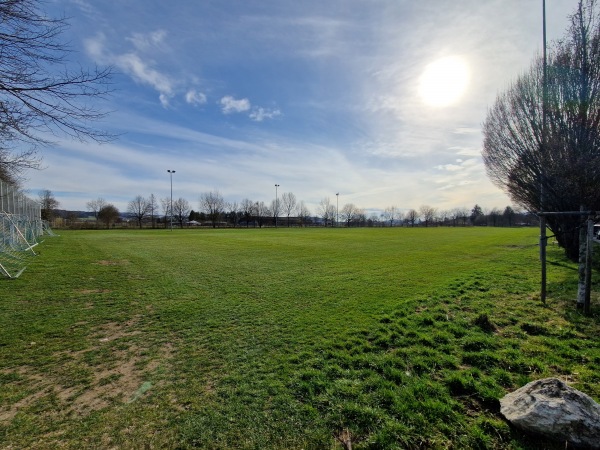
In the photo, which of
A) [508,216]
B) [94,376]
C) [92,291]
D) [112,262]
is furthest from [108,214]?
[508,216]

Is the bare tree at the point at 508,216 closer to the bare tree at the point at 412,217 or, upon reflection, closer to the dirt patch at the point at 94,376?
the bare tree at the point at 412,217

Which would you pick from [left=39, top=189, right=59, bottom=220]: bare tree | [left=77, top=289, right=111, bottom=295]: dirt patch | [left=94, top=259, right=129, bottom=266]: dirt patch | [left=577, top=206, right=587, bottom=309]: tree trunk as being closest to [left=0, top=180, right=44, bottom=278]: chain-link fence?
[left=94, top=259, right=129, bottom=266]: dirt patch

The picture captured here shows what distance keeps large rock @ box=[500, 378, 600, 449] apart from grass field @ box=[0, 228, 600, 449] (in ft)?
0.45

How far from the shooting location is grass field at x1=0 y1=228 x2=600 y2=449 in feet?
9.10

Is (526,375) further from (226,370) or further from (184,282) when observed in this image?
(184,282)

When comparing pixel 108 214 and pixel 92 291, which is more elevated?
pixel 108 214

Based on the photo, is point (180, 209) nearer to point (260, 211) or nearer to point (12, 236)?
point (260, 211)

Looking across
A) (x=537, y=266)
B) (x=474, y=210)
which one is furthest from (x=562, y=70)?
(x=474, y=210)

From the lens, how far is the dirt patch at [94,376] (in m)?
3.27

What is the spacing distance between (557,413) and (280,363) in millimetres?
3066

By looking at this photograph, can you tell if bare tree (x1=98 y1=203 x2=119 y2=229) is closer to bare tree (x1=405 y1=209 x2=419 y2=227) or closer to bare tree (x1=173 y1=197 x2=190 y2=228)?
bare tree (x1=173 y1=197 x2=190 y2=228)

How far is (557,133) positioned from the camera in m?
9.23

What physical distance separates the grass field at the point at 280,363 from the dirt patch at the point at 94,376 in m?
0.02

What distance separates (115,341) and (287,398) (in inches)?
141
